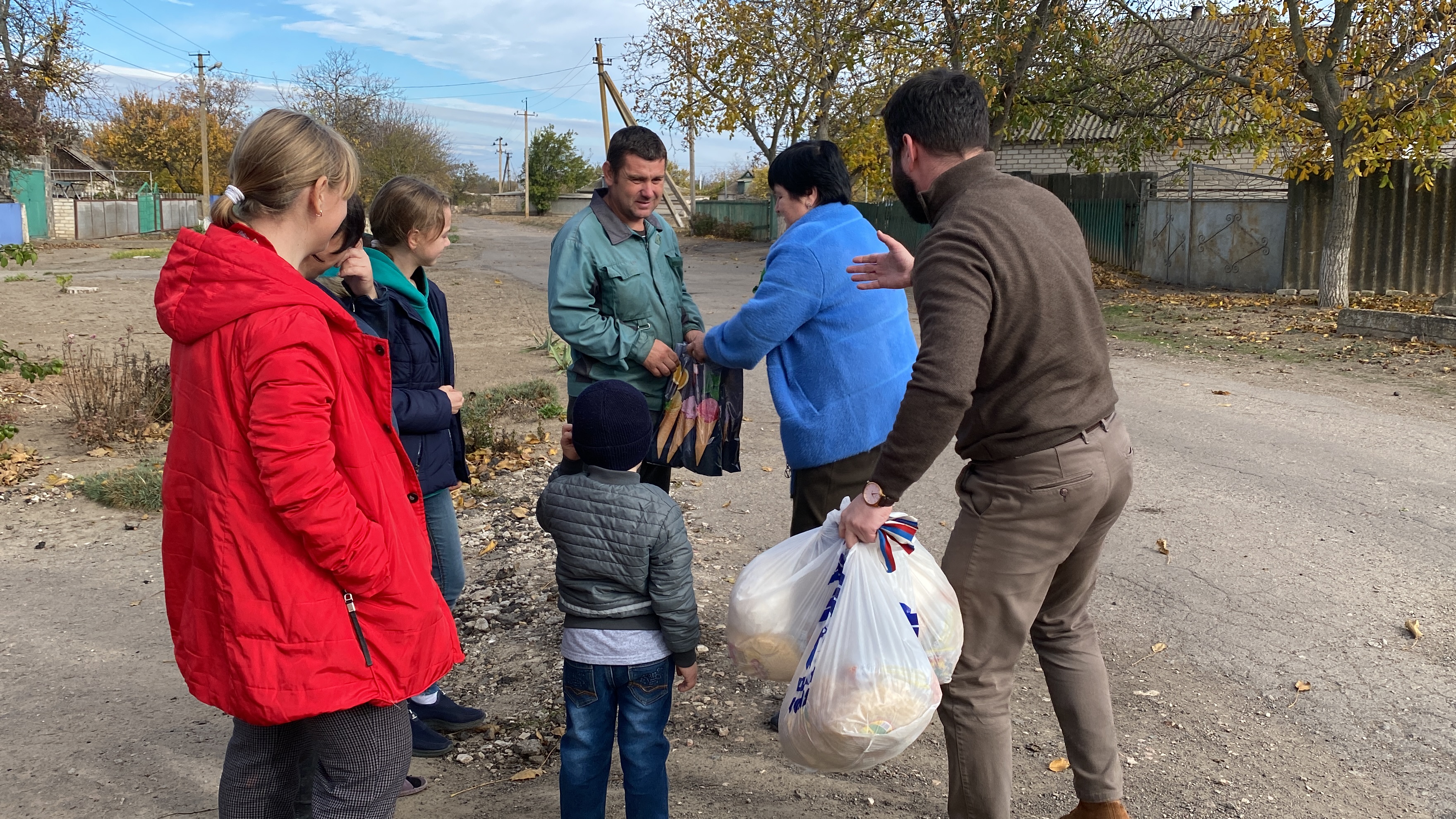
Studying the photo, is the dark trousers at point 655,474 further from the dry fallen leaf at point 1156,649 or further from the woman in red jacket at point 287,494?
the dry fallen leaf at point 1156,649

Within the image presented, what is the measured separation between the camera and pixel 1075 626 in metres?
2.81

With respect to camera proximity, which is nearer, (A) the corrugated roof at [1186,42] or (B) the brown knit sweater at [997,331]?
(B) the brown knit sweater at [997,331]

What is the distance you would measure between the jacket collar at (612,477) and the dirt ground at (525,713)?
1.06 m

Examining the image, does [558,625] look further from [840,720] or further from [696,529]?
[840,720]

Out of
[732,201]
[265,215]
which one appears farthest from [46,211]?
[265,215]

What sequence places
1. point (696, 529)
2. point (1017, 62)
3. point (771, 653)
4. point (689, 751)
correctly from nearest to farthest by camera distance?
point (771, 653), point (689, 751), point (696, 529), point (1017, 62)

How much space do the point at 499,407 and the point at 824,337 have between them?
5.29 meters

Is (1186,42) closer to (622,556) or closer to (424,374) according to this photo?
(424,374)

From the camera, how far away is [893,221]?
26.8m

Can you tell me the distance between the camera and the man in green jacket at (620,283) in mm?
3496

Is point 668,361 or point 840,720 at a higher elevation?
point 668,361

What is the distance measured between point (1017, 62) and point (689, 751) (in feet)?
45.4

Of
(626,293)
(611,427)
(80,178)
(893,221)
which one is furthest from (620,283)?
(80,178)

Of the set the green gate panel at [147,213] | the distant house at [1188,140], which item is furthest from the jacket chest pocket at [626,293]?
the green gate panel at [147,213]
